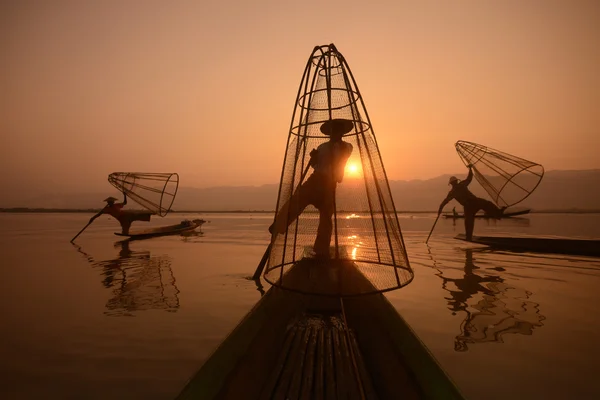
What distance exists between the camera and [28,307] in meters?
6.28

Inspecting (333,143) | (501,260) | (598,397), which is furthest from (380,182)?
(501,260)

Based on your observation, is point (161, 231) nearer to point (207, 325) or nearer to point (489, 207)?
point (207, 325)

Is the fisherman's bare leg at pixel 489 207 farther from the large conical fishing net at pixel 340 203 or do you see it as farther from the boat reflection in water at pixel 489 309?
the large conical fishing net at pixel 340 203

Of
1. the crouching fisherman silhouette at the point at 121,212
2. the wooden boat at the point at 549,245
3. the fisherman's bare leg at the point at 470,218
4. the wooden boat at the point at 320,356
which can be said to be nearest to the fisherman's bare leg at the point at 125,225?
the crouching fisherman silhouette at the point at 121,212

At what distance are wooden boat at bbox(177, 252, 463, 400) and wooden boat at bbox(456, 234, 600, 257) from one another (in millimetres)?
12633

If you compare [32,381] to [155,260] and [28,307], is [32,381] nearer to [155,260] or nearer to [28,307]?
[28,307]

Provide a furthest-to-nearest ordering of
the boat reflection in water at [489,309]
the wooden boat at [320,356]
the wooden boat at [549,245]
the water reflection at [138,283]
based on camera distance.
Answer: the wooden boat at [549,245] < the water reflection at [138,283] < the boat reflection in water at [489,309] < the wooden boat at [320,356]

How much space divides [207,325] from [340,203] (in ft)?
10.4

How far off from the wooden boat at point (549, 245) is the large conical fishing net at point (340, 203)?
10817mm

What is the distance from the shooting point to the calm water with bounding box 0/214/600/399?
138 inches

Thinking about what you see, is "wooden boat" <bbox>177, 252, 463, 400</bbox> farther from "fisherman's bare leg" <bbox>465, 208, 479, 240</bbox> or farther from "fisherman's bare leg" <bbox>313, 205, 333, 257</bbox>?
"fisherman's bare leg" <bbox>465, 208, 479, 240</bbox>

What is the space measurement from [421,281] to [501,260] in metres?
5.30

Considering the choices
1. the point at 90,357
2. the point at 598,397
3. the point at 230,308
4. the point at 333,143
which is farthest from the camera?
the point at 230,308

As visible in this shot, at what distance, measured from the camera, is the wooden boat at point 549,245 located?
11.5 meters
